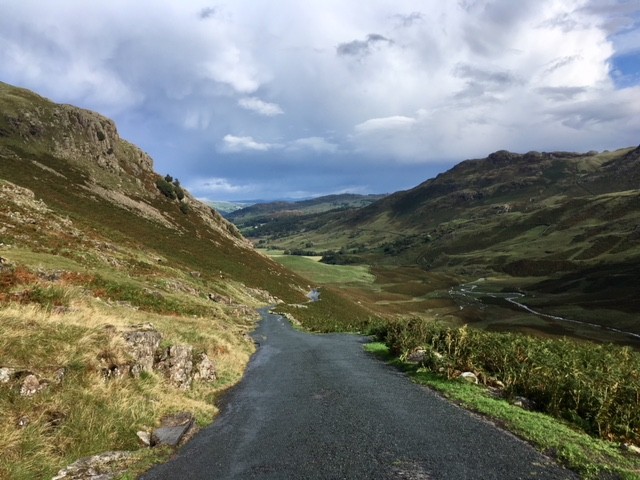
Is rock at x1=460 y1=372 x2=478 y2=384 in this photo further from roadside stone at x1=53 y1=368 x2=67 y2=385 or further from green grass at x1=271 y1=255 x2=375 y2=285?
green grass at x1=271 y1=255 x2=375 y2=285

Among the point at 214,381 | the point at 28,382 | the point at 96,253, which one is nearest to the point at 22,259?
the point at 96,253

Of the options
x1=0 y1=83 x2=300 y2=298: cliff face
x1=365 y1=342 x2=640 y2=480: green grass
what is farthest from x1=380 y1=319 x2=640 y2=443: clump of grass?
x1=0 y1=83 x2=300 y2=298: cliff face

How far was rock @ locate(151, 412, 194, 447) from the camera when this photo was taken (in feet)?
47.2

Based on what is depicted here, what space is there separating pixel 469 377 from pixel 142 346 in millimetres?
16382

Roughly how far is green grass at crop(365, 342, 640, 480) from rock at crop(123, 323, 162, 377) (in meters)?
14.1

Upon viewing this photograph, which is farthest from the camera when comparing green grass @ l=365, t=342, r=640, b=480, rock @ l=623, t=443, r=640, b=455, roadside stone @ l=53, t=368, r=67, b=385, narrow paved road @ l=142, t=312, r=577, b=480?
roadside stone @ l=53, t=368, r=67, b=385

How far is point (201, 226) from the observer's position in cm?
11000

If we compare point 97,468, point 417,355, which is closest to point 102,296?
point 97,468

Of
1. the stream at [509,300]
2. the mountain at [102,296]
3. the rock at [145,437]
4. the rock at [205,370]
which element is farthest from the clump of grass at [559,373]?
the stream at [509,300]

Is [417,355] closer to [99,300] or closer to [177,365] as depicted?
[177,365]

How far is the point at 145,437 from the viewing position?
1438cm

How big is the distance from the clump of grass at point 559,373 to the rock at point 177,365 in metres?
13.5

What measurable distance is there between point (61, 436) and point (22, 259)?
3098 cm

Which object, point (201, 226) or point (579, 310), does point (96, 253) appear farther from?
point (579, 310)
